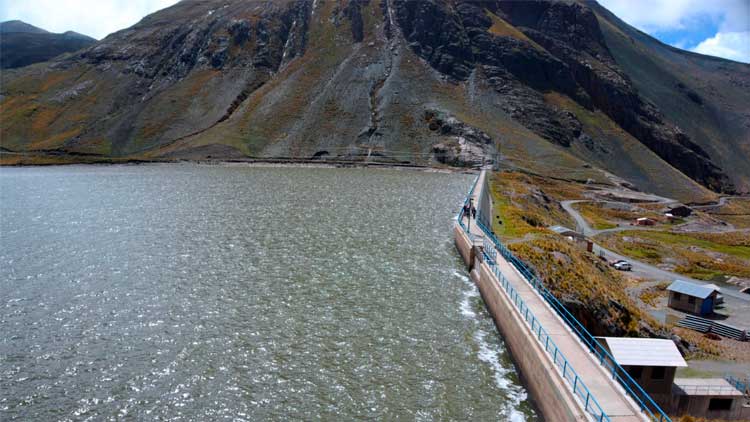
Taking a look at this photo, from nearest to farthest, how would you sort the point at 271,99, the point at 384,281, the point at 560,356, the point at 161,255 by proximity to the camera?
1. the point at 560,356
2. the point at 384,281
3. the point at 161,255
4. the point at 271,99

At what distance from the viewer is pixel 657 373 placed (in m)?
20.7

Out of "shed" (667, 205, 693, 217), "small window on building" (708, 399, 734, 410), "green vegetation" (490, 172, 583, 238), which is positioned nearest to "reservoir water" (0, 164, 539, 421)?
"green vegetation" (490, 172, 583, 238)

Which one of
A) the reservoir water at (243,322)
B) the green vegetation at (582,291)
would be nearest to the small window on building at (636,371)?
the reservoir water at (243,322)

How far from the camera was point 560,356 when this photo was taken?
18297mm

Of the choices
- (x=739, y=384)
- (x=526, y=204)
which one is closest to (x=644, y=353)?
(x=739, y=384)

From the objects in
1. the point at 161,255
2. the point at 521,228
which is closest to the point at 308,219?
the point at 161,255

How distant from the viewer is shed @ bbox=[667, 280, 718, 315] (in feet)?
122

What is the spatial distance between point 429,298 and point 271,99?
136 meters

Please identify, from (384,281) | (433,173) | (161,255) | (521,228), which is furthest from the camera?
(433,173)

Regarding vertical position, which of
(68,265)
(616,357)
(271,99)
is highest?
(271,99)

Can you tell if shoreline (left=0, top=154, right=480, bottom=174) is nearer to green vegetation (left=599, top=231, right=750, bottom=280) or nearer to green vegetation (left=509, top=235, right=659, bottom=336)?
green vegetation (left=599, top=231, right=750, bottom=280)

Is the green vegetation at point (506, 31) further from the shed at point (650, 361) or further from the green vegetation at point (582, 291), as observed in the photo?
the shed at point (650, 361)

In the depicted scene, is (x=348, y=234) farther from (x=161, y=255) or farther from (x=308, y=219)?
(x=161, y=255)

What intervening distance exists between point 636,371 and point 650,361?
2.37 ft
